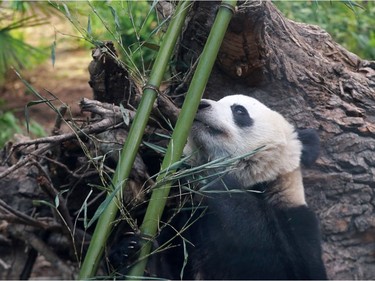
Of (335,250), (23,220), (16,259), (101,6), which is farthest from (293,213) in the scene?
(101,6)

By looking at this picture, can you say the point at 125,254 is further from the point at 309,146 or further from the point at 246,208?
the point at 309,146

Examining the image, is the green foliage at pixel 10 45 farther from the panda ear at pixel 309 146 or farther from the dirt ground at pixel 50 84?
the panda ear at pixel 309 146

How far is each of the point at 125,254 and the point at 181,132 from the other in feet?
1.69

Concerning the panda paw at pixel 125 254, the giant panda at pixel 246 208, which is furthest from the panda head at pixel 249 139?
the panda paw at pixel 125 254

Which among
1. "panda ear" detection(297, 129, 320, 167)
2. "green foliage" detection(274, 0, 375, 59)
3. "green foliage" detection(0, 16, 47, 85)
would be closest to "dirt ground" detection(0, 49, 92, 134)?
"green foliage" detection(0, 16, 47, 85)

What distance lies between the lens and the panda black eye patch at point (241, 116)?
295 cm

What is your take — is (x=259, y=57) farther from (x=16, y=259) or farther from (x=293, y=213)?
(x=16, y=259)

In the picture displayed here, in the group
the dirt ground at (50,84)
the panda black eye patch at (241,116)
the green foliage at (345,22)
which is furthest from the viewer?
the dirt ground at (50,84)

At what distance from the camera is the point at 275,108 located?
10.1ft

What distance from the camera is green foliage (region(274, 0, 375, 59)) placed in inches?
180

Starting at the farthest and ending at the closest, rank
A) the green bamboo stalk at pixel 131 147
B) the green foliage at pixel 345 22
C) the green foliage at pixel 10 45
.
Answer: the green foliage at pixel 10 45
the green foliage at pixel 345 22
the green bamboo stalk at pixel 131 147

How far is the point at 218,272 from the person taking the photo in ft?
9.85

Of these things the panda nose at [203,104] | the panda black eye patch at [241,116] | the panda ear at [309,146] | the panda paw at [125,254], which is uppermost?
the panda nose at [203,104]

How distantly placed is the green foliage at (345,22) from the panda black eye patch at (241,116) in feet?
5.59
